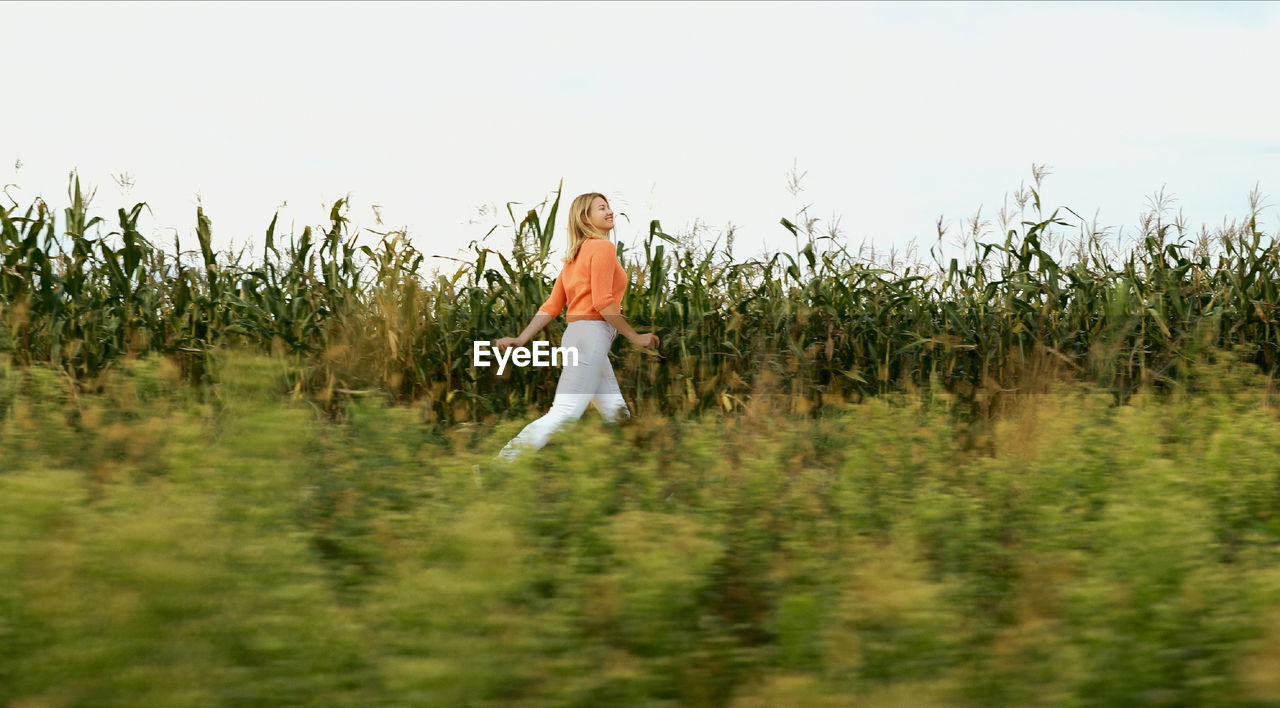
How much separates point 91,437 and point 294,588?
10.0 ft

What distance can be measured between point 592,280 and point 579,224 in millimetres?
428

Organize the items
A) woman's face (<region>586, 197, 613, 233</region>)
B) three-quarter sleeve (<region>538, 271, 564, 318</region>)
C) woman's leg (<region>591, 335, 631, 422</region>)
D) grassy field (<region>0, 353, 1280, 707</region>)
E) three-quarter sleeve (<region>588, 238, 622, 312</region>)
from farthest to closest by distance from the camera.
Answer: three-quarter sleeve (<region>538, 271, 564, 318</region>)
woman's face (<region>586, 197, 613, 233</region>)
woman's leg (<region>591, 335, 631, 422</region>)
three-quarter sleeve (<region>588, 238, 622, 312</region>)
grassy field (<region>0, 353, 1280, 707</region>)

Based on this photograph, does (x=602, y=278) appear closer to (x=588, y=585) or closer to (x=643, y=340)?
(x=643, y=340)

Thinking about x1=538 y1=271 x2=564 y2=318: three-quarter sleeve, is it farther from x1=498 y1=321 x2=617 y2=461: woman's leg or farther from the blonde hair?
x1=498 y1=321 x2=617 y2=461: woman's leg

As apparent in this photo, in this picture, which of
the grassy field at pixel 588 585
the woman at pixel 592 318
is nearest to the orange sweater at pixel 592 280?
the woman at pixel 592 318

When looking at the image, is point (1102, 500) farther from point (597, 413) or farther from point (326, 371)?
point (326, 371)

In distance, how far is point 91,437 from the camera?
4812 millimetres

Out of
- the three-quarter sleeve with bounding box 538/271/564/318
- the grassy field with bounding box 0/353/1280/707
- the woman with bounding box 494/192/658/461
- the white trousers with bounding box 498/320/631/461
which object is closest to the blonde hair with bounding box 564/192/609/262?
the woman with bounding box 494/192/658/461

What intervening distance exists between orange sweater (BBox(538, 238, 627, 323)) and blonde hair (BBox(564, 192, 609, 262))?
4 centimetres

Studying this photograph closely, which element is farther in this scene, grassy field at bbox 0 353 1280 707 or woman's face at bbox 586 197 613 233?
woman's face at bbox 586 197 613 233

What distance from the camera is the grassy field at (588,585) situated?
2.17 metres

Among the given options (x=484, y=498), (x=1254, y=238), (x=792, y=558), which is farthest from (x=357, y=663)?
(x=1254, y=238)

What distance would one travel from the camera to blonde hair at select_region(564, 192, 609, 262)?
5887 mm

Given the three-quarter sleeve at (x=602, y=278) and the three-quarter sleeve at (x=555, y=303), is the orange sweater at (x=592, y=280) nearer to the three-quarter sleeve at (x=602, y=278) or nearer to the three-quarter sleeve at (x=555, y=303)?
the three-quarter sleeve at (x=602, y=278)
